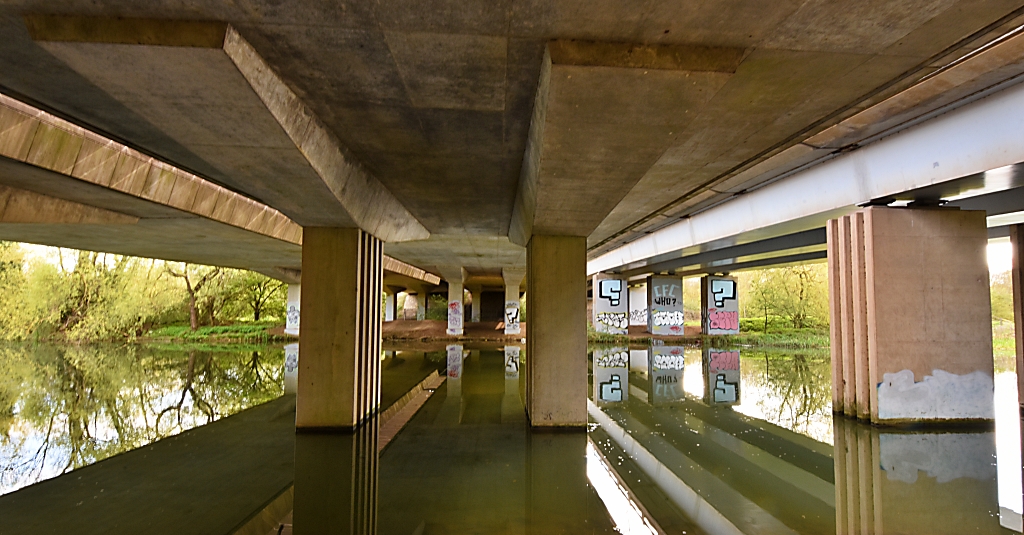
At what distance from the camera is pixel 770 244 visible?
20.2m

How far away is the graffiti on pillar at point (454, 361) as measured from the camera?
21.1 meters

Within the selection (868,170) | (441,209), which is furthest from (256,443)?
(868,170)

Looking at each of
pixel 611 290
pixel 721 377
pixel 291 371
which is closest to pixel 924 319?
pixel 721 377

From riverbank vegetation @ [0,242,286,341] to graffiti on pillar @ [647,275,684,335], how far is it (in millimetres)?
31041

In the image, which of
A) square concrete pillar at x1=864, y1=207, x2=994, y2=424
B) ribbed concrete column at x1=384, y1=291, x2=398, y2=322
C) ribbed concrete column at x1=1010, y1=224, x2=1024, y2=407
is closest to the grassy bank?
ribbed concrete column at x1=384, y1=291, x2=398, y2=322

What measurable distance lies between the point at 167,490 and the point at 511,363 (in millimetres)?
18235

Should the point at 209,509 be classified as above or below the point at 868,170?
below

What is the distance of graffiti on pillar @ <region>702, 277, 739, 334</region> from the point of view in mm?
39031

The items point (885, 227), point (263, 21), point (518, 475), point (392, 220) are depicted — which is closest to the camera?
point (263, 21)

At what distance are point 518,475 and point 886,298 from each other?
9.24m

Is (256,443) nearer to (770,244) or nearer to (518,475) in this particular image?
(518,475)

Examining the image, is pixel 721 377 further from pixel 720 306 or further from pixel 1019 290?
pixel 720 306

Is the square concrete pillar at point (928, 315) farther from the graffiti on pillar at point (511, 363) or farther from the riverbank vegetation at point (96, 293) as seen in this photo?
the riverbank vegetation at point (96, 293)

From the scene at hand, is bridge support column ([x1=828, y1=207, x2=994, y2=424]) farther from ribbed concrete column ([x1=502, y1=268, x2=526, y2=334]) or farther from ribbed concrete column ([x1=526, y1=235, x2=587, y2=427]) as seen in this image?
ribbed concrete column ([x1=502, y1=268, x2=526, y2=334])
